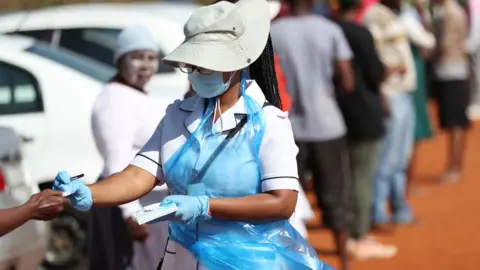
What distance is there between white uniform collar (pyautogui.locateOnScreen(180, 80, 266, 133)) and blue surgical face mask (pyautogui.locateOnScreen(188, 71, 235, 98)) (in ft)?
0.27

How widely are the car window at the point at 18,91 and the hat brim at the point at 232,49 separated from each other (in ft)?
13.3

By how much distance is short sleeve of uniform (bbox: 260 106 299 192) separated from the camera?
358cm

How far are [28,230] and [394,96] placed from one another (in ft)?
14.2

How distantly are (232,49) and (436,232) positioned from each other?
6.08 m

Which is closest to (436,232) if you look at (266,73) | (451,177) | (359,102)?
(359,102)

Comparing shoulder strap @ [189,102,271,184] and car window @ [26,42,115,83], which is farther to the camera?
car window @ [26,42,115,83]

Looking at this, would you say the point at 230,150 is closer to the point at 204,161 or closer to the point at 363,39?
the point at 204,161

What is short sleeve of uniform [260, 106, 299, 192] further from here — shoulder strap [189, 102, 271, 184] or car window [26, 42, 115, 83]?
car window [26, 42, 115, 83]

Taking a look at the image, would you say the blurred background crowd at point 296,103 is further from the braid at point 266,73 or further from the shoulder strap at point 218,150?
the shoulder strap at point 218,150

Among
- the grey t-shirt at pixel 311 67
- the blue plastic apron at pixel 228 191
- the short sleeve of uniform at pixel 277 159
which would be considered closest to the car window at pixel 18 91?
the grey t-shirt at pixel 311 67

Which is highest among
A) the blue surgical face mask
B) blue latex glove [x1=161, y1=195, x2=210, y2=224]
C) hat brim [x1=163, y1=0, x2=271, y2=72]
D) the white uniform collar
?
hat brim [x1=163, y1=0, x2=271, y2=72]

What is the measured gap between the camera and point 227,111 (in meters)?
3.71

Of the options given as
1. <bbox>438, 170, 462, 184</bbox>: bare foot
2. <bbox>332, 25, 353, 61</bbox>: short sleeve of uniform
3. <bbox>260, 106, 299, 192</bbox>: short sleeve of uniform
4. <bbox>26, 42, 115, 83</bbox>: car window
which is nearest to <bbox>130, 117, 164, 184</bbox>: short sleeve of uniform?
<bbox>260, 106, 299, 192</bbox>: short sleeve of uniform

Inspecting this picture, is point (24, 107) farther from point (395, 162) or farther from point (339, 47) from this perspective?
point (395, 162)
